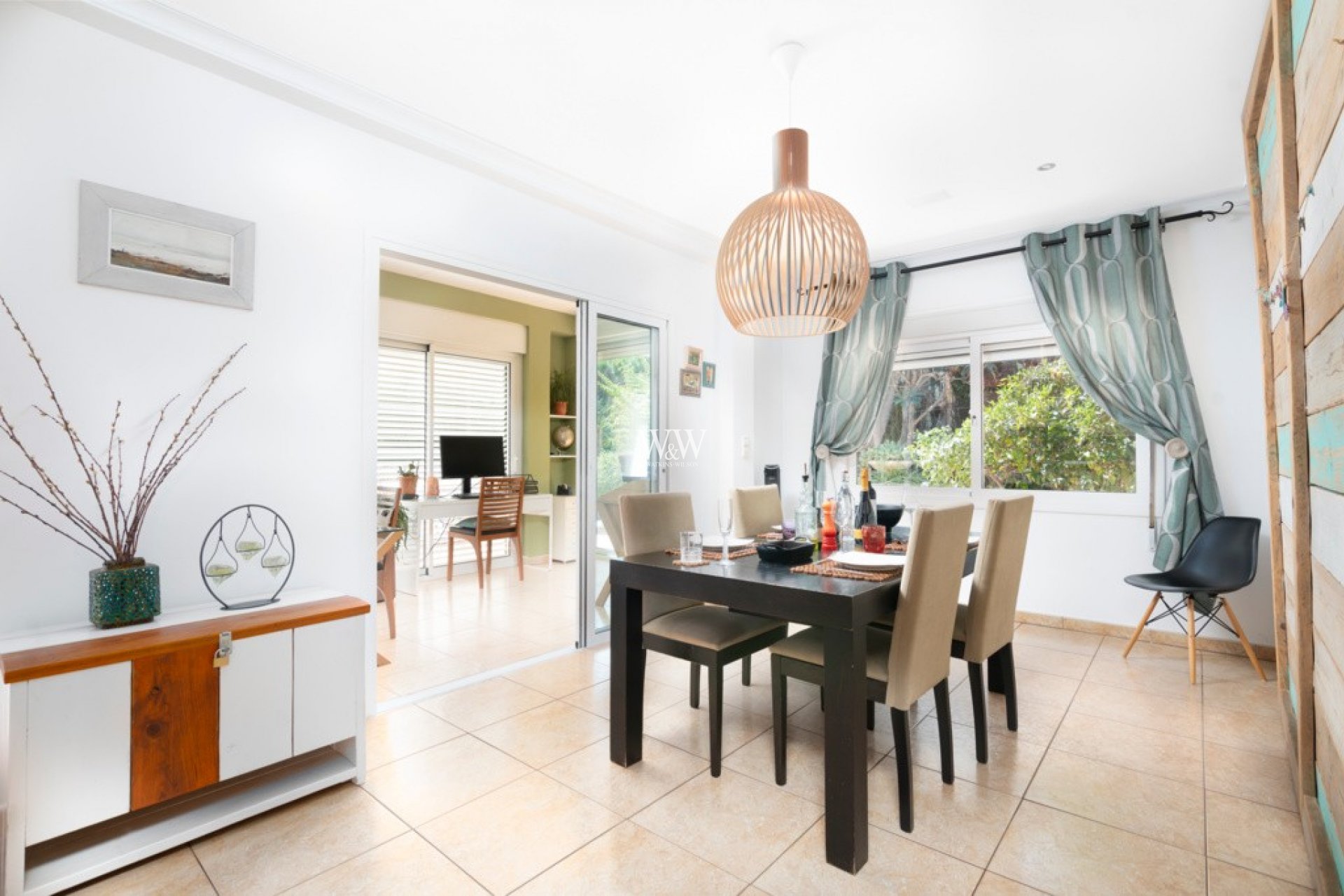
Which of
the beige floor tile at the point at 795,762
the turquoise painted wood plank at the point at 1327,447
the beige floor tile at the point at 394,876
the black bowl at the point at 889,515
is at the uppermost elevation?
the turquoise painted wood plank at the point at 1327,447

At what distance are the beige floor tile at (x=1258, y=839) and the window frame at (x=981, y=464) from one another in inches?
76.8

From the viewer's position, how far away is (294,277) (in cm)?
250

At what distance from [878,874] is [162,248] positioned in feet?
9.75

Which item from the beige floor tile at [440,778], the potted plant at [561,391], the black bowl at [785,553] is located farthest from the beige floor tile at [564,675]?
the potted plant at [561,391]

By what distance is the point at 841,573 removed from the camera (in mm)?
2061

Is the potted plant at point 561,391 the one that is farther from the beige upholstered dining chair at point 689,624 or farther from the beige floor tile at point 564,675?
the beige upholstered dining chair at point 689,624

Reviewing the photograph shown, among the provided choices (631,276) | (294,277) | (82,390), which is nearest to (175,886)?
(82,390)

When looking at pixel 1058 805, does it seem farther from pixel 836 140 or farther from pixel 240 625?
pixel 836 140

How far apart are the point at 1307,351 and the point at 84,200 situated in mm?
3510

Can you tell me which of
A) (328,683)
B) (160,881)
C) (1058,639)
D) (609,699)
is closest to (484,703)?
(609,699)

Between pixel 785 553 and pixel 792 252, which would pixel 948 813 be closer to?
pixel 785 553

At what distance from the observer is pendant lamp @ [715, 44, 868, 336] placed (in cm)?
225

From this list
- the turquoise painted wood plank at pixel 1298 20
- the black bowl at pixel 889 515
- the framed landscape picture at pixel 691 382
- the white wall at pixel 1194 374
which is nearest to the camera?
the turquoise painted wood plank at pixel 1298 20

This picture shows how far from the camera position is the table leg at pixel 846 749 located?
5.63 feet
